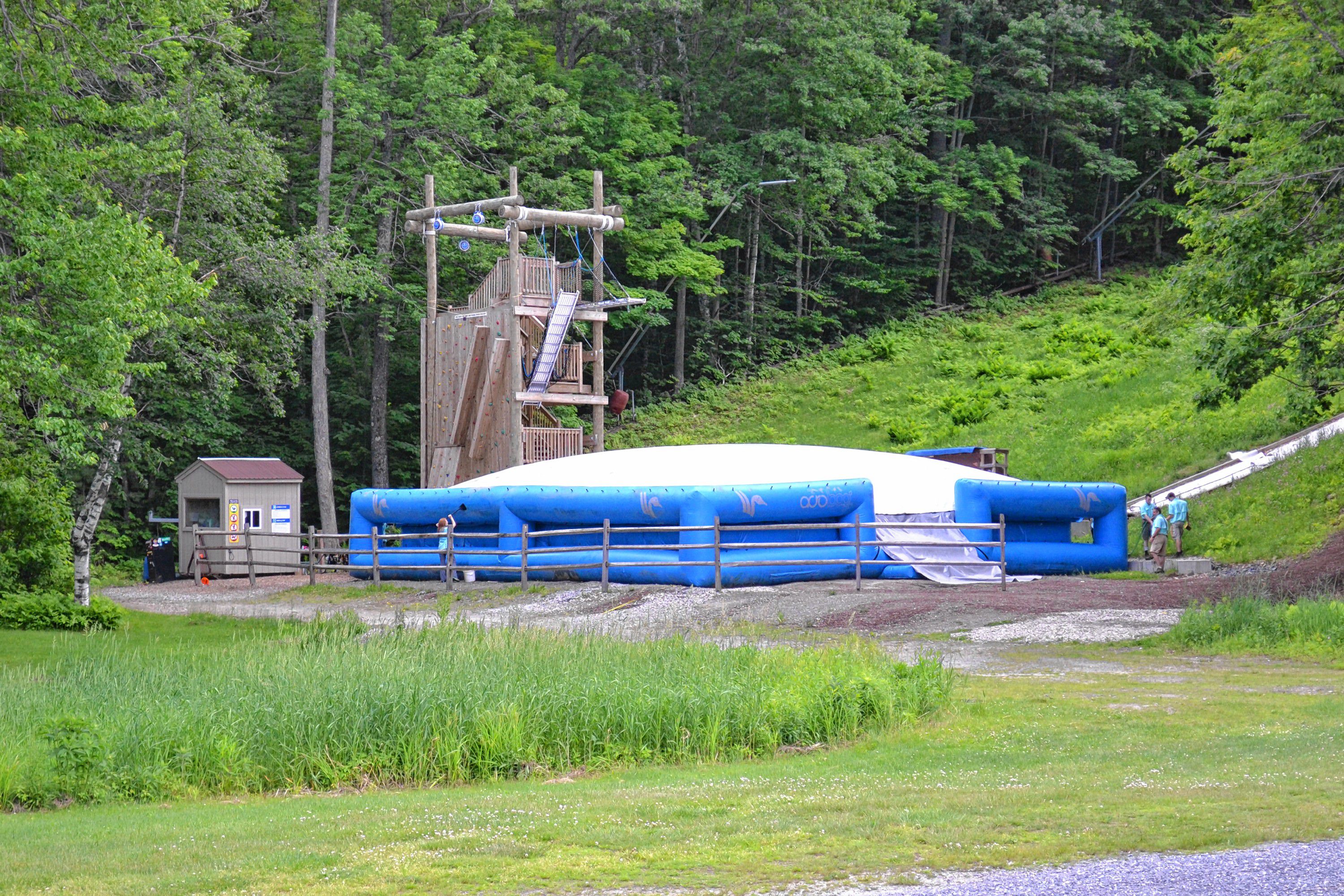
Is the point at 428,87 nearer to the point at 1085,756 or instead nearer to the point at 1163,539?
the point at 1163,539

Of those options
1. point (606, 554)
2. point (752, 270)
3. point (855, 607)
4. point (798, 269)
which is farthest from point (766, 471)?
point (798, 269)

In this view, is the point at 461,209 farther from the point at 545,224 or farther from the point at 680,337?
the point at 680,337

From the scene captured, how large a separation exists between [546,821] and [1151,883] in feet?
11.0

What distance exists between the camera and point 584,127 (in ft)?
140

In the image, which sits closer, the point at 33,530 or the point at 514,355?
the point at 33,530

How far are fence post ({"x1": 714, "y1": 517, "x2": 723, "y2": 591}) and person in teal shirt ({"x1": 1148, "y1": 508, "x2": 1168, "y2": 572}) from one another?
7733 millimetres

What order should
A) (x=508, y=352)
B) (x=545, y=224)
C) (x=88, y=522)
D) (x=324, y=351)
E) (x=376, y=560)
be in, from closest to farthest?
(x=88, y=522) → (x=376, y=560) → (x=508, y=352) → (x=545, y=224) → (x=324, y=351)

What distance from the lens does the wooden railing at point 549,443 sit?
31.4m

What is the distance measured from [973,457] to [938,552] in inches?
272

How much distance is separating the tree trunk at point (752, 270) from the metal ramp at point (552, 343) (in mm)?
18443

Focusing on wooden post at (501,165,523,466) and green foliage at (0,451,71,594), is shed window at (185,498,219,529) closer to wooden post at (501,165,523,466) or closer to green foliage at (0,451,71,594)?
wooden post at (501,165,523,466)

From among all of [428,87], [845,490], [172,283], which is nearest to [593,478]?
[845,490]

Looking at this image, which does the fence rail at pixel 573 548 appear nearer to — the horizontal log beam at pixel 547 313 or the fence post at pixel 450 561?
the fence post at pixel 450 561

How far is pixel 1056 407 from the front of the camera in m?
39.0
